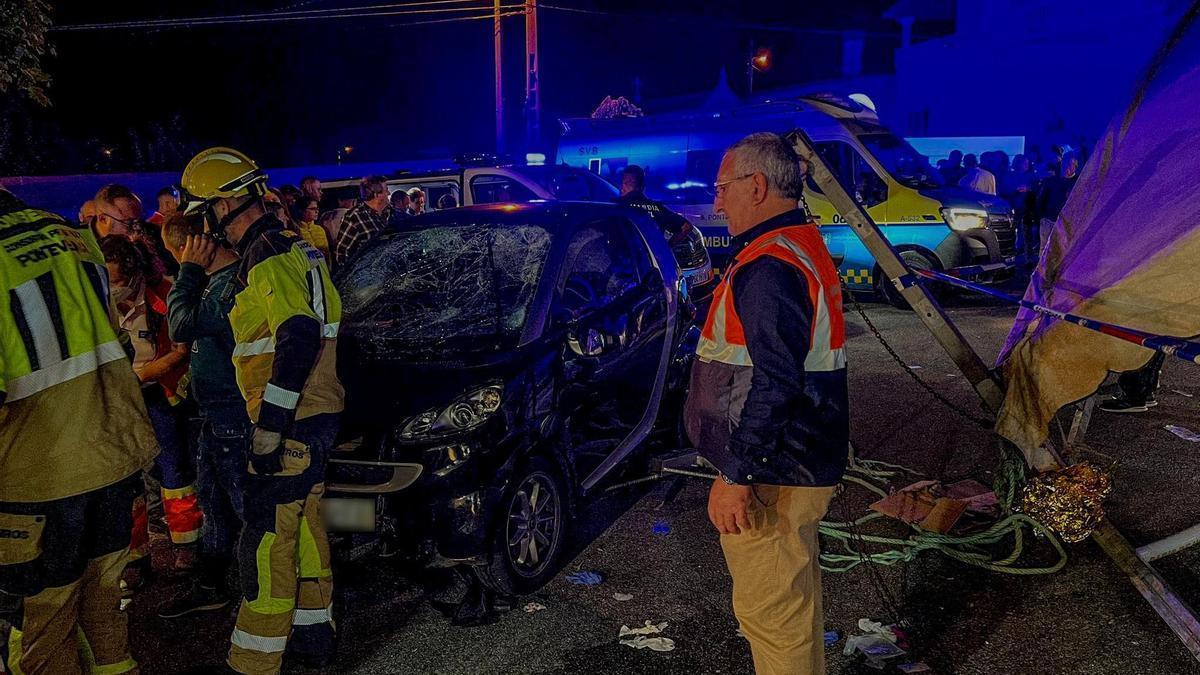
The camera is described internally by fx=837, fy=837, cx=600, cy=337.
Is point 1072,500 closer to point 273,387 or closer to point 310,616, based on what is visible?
point 310,616

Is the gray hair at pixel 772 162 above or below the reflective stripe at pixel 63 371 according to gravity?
above

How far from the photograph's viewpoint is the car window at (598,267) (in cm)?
488

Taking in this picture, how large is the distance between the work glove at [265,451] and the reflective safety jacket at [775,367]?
1.59 m

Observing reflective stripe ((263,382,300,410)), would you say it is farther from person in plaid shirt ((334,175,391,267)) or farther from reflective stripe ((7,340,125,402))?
person in plaid shirt ((334,175,391,267))

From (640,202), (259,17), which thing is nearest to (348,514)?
(640,202)

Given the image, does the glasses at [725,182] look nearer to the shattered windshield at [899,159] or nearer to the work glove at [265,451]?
the work glove at [265,451]

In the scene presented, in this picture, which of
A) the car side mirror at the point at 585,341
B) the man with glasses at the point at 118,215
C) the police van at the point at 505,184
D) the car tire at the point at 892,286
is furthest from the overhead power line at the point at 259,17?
the car side mirror at the point at 585,341

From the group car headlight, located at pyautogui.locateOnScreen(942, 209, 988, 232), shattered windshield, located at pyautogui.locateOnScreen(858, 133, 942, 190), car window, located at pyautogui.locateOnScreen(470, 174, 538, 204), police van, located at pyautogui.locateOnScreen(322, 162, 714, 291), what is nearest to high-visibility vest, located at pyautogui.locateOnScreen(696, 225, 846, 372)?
police van, located at pyautogui.locateOnScreen(322, 162, 714, 291)

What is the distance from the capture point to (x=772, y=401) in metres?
2.48

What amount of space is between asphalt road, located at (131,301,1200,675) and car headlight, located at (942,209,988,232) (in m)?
6.86

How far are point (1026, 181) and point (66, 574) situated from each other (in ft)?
51.5

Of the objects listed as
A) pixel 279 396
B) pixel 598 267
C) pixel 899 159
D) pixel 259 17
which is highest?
pixel 259 17

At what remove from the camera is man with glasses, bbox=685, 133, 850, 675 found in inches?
98.2

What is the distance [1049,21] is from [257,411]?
82.6 ft
